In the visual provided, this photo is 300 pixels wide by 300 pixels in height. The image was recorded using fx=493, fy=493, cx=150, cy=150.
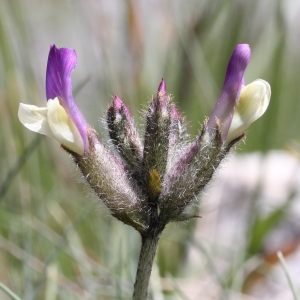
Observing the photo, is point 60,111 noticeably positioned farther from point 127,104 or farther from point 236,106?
point 127,104

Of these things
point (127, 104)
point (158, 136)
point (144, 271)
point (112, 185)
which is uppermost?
point (127, 104)

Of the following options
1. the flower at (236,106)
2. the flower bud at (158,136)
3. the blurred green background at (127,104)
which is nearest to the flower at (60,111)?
the flower bud at (158,136)

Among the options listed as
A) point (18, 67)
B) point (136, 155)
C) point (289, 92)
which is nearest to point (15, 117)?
point (18, 67)

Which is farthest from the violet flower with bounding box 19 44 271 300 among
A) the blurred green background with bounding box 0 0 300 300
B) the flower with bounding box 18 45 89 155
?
the blurred green background with bounding box 0 0 300 300

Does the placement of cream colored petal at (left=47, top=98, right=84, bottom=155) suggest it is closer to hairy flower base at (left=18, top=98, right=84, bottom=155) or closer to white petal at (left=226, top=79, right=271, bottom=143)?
hairy flower base at (left=18, top=98, right=84, bottom=155)

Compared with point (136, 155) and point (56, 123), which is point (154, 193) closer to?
point (136, 155)

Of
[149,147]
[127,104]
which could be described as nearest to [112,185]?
[149,147]
